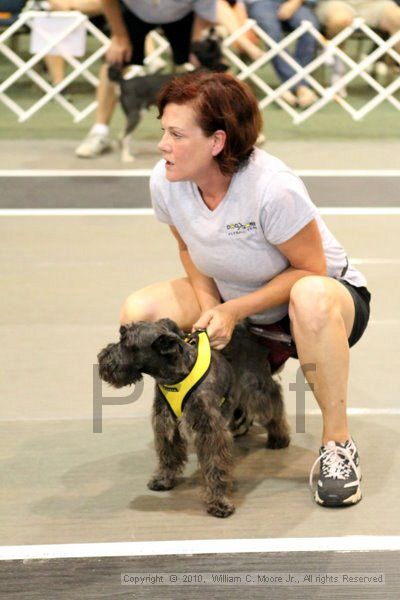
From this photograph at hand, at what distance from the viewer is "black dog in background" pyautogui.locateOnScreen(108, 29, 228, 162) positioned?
5500 millimetres

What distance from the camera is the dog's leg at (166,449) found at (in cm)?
227

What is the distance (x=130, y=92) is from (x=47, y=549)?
3.84 m

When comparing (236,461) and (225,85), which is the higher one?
(225,85)

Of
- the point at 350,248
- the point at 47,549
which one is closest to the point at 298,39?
the point at 350,248

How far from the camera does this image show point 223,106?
221 cm

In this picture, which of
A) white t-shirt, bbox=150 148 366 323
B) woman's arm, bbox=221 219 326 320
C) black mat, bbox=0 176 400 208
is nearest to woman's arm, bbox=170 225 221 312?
white t-shirt, bbox=150 148 366 323

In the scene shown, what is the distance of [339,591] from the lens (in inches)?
76.1

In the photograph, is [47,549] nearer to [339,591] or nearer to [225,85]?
[339,591]

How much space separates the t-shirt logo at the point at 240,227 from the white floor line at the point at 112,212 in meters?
2.32

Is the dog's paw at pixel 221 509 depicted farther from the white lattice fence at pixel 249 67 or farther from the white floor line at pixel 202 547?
the white lattice fence at pixel 249 67

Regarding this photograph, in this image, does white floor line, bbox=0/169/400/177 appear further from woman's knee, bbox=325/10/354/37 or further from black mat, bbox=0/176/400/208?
woman's knee, bbox=325/10/354/37

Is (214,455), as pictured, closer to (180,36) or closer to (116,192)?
(116,192)

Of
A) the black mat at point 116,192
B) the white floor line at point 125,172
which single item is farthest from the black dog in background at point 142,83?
the black mat at point 116,192

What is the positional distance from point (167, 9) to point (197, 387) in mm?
3638
